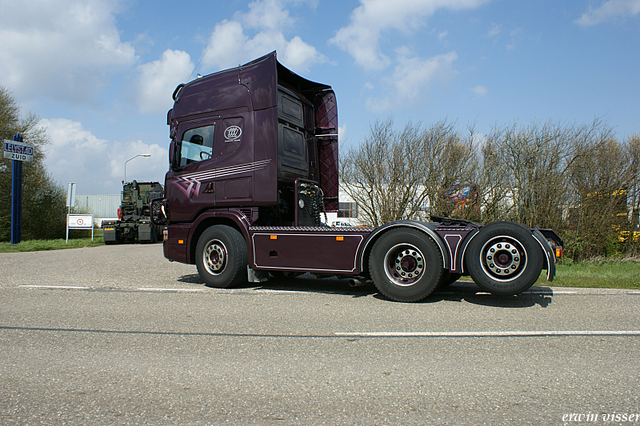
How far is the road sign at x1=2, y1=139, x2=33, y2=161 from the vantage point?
2047cm

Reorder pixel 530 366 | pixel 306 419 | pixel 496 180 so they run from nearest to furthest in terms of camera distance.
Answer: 1. pixel 306 419
2. pixel 530 366
3. pixel 496 180

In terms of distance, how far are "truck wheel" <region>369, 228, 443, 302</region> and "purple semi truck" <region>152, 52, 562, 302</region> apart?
0.01 meters

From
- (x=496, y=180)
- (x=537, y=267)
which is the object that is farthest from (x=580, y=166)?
(x=537, y=267)

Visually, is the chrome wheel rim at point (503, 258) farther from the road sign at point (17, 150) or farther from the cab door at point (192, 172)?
the road sign at point (17, 150)

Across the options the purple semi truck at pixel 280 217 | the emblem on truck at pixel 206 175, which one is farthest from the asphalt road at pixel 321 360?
the emblem on truck at pixel 206 175

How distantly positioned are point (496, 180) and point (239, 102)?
986 cm

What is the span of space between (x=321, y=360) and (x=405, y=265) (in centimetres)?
274

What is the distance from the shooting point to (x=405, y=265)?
6.05 meters

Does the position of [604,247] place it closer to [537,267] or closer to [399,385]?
[537,267]

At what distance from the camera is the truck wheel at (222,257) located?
24.1ft

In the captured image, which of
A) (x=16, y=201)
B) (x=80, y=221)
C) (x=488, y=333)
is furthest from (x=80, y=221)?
(x=488, y=333)

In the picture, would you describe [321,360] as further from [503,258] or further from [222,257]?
[222,257]

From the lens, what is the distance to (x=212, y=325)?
481 cm

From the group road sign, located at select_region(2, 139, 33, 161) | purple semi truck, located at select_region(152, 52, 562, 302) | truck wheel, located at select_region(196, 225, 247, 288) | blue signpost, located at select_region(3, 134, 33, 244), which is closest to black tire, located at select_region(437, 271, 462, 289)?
purple semi truck, located at select_region(152, 52, 562, 302)
